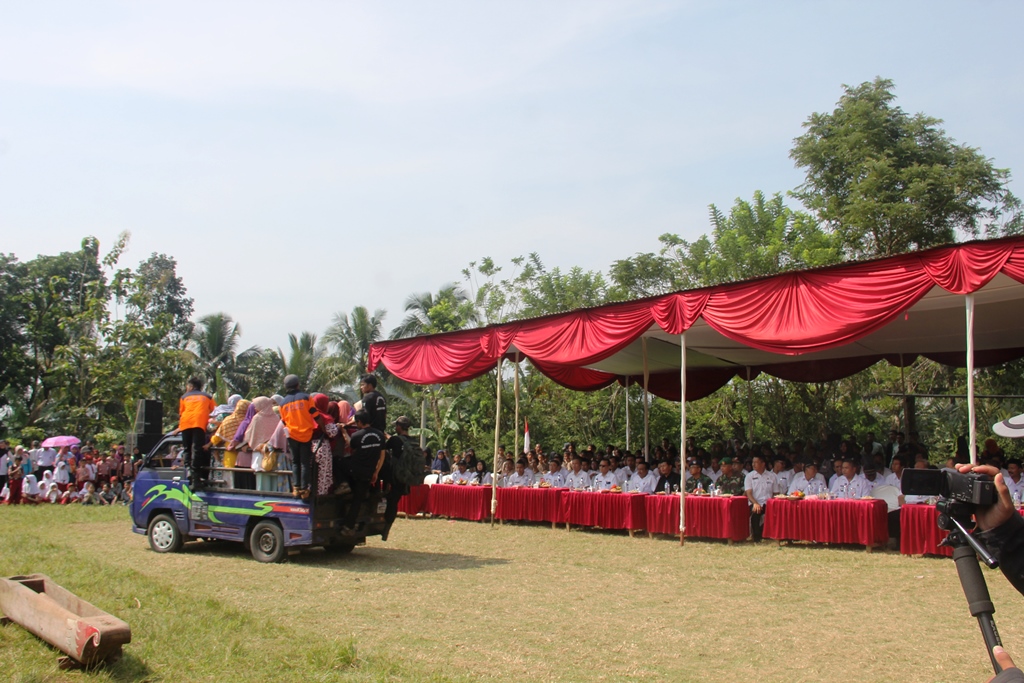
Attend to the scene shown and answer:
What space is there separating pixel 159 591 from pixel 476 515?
9002 millimetres

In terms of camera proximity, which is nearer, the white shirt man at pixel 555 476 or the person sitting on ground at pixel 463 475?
the white shirt man at pixel 555 476

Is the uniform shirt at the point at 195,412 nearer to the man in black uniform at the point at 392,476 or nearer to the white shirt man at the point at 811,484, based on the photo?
the man in black uniform at the point at 392,476

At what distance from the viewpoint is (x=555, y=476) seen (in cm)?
1655

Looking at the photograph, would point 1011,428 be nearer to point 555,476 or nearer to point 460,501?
point 555,476

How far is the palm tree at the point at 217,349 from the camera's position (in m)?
36.8

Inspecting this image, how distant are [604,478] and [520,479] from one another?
1878mm

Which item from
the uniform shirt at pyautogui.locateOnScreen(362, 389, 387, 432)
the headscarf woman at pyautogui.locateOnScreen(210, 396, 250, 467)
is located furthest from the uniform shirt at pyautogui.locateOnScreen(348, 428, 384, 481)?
the headscarf woman at pyautogui.locateOnScreen(210, 396, 250, 467)

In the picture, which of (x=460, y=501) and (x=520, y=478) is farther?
(x=520, y=478)

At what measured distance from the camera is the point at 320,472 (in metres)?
10.1

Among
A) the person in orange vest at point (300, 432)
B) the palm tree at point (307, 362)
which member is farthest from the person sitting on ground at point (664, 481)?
the palm tree at point (307, 362)

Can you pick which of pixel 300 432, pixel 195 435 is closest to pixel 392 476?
pixel 300 432

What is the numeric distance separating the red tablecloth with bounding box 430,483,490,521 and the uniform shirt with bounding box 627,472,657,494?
295cm

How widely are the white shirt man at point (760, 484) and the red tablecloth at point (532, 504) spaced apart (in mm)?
3266

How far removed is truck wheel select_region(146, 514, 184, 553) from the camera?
11352 mm
